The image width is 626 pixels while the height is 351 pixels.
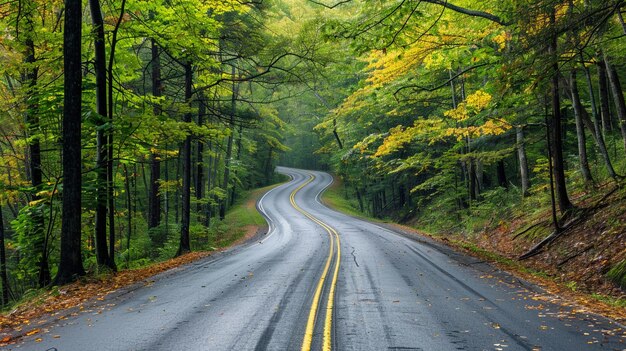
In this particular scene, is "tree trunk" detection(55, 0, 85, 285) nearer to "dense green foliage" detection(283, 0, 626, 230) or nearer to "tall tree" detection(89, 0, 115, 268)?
"tall tree" detection(89, 0, 115, 268)

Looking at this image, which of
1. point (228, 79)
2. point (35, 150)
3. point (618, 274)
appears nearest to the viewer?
point (618, 274)

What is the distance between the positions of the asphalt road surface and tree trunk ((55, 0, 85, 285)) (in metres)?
1.76

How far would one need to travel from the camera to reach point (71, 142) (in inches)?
360

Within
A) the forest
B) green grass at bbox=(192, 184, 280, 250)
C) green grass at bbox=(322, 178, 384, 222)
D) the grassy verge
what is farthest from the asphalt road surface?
green grass at bbox=(322, 178, 384, 222)

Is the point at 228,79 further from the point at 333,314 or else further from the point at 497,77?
the point at 333,314

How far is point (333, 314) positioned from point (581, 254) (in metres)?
7.60

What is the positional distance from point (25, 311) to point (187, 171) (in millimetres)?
9527

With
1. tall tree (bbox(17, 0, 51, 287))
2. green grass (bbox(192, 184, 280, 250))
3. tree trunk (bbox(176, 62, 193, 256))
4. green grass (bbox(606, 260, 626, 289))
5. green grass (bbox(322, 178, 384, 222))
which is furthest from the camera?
green grass (bbox(322, 178, 384, 222))

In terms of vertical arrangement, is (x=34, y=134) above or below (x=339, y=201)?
above

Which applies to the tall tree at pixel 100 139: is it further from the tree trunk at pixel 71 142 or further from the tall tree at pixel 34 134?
the tall tree at pixel 34 134

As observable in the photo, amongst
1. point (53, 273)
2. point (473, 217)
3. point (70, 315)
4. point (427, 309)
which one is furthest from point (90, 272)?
point (473, 217)

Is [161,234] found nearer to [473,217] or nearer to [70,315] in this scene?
[70,315]

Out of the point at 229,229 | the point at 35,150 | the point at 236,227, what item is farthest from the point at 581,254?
the point at 236,227

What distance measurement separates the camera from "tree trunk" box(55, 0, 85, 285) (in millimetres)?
9016
